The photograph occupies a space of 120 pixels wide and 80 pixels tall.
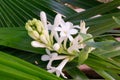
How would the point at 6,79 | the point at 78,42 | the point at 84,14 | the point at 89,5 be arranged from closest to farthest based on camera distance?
the point at 6,79 < the point at 78,42 < the point at 84,14 < the point at 89,5

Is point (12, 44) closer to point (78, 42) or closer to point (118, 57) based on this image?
point (78, 42)

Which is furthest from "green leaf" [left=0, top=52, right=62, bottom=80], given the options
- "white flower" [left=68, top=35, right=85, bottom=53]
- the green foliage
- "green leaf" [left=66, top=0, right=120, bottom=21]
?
"green leaf" [left=66, top=0, right=120, bottom=21]

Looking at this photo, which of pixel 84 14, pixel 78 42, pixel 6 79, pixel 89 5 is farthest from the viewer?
pixel 89 5

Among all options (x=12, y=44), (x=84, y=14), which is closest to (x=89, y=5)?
(x=84, y=14)

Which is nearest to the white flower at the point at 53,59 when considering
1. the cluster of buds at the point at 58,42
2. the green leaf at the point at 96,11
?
the cluster of buds at the point at 58,42

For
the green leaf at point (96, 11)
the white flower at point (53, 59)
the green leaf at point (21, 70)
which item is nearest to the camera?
the green leaf at point (21, 70)

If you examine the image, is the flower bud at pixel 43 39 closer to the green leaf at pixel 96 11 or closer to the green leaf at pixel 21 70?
the green leaf at pixel 21 70

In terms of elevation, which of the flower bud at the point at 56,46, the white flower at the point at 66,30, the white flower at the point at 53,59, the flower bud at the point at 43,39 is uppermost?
the white flower at the point at 66,30

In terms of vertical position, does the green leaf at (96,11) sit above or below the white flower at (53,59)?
above
